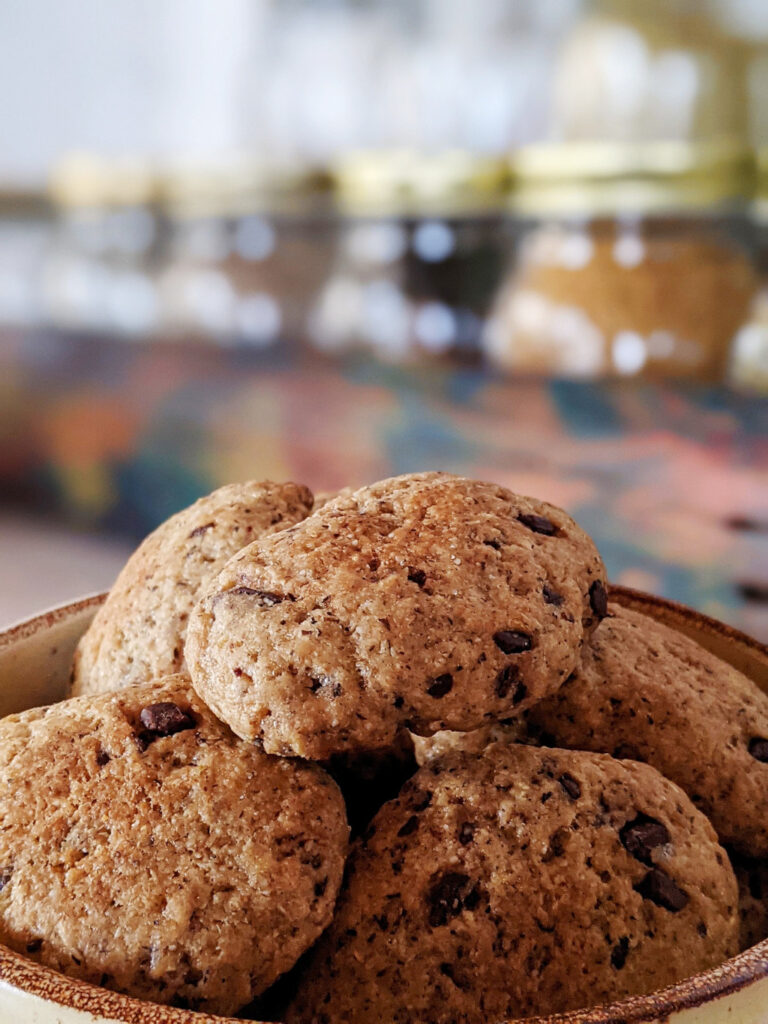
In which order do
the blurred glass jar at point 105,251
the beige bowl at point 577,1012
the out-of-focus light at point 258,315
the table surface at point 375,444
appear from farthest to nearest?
the blurred glass jar at point 105,251, the out-of-focus light at point 258,315, the table surface at point 375,444, the beige bowl at point 577,1012

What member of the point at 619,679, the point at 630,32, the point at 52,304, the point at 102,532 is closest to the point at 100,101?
the point at 52,304

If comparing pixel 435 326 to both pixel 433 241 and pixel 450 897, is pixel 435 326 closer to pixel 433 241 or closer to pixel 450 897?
pixel 433 241

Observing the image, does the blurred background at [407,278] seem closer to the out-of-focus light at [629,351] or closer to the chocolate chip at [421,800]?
the out-of-focus light at [629,351]

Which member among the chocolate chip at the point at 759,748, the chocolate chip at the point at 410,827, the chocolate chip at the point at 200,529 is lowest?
the chocolate chip at the point at 759,748

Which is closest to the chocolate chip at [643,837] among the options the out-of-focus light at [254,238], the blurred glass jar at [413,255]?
the blurred glass jar at [413,255]

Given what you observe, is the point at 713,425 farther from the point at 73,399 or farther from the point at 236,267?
the point at 73,399

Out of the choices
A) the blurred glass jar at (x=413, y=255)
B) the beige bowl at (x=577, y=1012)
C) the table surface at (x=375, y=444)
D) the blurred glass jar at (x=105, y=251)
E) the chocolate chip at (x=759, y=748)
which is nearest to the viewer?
the beige bowl at (x=577, y=1012)

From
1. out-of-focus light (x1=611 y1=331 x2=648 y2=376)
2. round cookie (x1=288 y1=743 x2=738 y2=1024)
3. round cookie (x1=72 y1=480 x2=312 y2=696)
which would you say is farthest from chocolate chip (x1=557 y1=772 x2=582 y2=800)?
out-of-focus light (x1=611 y1=331 x2=648 y2=376)
